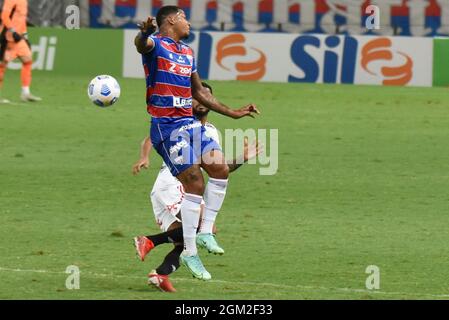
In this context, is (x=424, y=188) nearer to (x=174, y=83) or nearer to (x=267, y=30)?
(x=174, y=83)

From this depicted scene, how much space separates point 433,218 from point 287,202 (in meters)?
1.86

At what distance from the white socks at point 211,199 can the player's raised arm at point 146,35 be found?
48.4 inches

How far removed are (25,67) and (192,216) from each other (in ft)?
49.9

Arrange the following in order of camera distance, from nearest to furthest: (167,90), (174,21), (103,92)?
(167,90) → (174,21) → (103,92)

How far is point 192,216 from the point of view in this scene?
10.1m

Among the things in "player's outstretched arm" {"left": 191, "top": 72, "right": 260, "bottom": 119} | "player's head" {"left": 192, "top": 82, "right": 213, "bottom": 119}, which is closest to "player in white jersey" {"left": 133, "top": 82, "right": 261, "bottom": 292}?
"player's head" {"left": 192, "top": 82, "right": 213, "bottom": 119}

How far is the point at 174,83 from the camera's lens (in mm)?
10312

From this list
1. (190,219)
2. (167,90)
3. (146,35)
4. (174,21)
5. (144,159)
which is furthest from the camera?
(144,159)

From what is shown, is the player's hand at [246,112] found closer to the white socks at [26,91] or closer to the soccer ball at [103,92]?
the soccer ball at [103,92]

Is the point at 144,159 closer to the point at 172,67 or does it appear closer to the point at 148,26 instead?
the point at 172,67

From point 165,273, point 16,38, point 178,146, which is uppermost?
point 16,38

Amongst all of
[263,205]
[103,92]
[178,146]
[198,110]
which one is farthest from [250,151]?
[263,205]

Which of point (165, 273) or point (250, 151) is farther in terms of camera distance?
point (250, 151)
